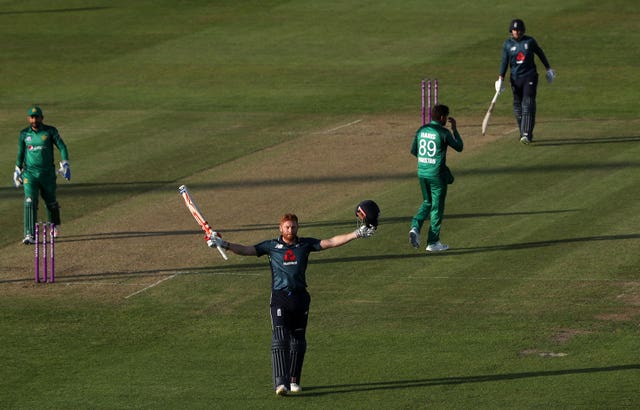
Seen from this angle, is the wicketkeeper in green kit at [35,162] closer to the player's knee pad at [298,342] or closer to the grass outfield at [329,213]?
the grass outfield at [329,213]

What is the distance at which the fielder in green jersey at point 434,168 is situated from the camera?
23266 millimetres

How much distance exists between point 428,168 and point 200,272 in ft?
12.9

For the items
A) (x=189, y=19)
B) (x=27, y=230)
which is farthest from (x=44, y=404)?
(x=189, y=19)

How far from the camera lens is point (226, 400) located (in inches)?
650

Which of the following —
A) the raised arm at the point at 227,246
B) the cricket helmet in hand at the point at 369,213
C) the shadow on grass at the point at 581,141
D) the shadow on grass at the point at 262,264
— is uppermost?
the shadow on grass at the point at 581,141

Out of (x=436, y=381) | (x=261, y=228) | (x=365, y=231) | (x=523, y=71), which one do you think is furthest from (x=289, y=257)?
(x=523, y=71)

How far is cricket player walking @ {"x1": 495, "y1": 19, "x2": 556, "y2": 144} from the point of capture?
105 ft

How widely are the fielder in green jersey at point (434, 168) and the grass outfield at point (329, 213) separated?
465 millimetres

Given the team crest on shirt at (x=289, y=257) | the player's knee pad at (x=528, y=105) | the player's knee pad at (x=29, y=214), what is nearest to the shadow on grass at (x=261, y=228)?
the player's knee pad at (x=29, y=214)

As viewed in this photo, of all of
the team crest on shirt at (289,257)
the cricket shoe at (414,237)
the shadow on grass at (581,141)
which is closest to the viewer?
the team crest on shirt at (289,257)

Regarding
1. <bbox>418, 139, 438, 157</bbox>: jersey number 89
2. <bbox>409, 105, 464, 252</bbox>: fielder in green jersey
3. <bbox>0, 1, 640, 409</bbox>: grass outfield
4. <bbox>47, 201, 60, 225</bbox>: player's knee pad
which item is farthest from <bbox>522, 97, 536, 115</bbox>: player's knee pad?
<bbox>47, 201, 60, 225</bbox>: player's knee pad

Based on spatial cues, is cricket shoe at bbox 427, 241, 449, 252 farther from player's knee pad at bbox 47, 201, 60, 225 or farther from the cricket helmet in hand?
the cricket helmet in hand

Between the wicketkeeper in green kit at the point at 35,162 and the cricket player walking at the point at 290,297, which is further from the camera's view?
the wicketkeeper in green kit at the point at 35,162

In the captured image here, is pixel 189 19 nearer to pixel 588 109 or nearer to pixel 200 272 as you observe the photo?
pixel 588 109
